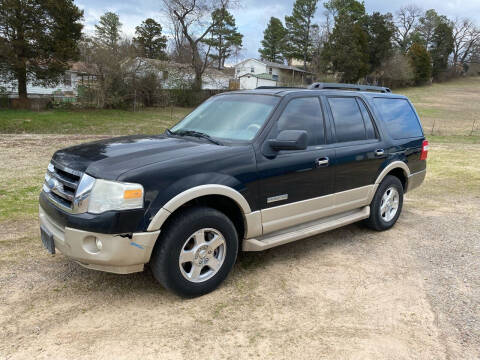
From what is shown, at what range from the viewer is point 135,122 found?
21.3 m

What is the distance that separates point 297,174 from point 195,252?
137 centimetres

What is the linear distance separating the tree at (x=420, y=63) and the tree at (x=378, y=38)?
688 centimetres

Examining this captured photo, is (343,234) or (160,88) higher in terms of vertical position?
(160,88)

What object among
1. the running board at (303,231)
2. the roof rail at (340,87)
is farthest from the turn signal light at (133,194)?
the roof rail at (340,87)

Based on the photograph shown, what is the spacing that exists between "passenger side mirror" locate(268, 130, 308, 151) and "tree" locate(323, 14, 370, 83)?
52053 mm

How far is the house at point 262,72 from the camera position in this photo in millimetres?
58125

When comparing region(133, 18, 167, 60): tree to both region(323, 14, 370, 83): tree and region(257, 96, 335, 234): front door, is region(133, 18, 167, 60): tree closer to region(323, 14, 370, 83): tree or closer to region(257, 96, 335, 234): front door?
region(323, 14, 370, 83): tree

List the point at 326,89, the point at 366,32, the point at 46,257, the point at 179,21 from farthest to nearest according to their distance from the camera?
1. the point at 366,32
2. the point at 179,21
3. the point at 326,89
4. the point at 46,257

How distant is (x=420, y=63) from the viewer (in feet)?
208

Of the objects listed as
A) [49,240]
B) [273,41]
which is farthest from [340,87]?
[273,41]

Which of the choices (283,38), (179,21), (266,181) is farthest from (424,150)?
(283,38)

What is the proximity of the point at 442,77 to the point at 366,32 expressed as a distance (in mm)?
25714

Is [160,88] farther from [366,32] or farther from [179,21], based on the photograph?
[366,32]

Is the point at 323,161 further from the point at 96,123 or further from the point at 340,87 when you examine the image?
the point at 96,123
